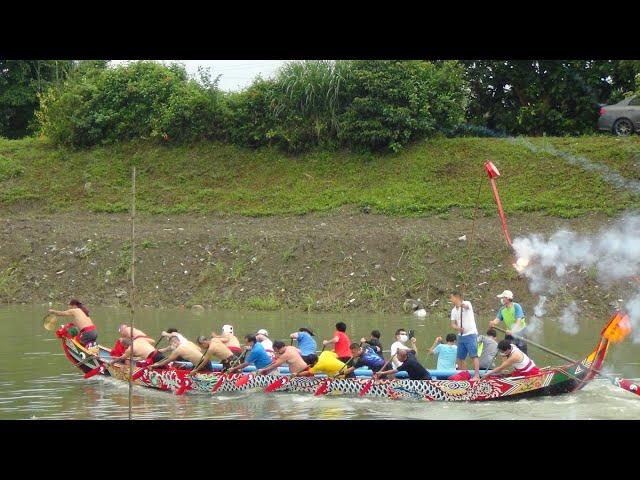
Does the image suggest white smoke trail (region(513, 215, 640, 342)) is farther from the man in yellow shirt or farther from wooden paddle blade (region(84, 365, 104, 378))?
wooden paddle blade (region(84, 365, 104, 378))

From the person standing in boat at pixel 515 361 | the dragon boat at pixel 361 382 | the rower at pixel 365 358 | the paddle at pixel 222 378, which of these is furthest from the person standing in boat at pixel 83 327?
the person standing in boat at pixel 515 361

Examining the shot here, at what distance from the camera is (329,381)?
16.5 metres

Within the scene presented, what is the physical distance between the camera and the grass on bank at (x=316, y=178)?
2989 cm

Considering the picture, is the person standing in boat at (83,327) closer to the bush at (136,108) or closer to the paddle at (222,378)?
the paddle at (222,378)

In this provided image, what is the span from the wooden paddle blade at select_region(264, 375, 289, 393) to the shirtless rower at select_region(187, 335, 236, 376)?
1018 mm

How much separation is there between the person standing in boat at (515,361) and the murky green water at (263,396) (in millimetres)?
442

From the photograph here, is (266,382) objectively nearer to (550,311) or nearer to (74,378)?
(74,378)

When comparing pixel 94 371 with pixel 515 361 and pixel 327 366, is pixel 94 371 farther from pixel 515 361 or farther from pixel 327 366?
pixel 515 361

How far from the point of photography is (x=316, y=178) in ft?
111

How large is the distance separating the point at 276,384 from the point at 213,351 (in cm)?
130

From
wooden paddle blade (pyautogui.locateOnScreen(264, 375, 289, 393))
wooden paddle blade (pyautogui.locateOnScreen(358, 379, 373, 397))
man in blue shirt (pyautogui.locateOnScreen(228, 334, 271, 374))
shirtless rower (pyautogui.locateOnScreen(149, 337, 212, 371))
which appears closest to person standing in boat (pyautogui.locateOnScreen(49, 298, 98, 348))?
shirtless rower (pyautogui.locateOnScreen(149, 337, 212, 371))

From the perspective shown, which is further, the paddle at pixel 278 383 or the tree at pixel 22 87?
the tree at pixel 22 87

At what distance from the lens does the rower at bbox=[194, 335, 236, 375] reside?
1739 cm

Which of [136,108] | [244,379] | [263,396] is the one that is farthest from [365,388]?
[136,108]
